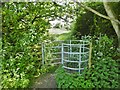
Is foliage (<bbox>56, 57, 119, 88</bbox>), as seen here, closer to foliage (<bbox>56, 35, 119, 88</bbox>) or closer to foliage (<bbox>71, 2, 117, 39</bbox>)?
foliage (<bbox>56, 35, 119, 88</bbox>)

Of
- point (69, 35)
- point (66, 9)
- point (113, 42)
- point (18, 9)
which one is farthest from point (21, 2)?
point (113, 42)

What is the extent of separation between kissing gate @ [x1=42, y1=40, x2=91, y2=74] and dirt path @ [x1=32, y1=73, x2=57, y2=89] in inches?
11.2

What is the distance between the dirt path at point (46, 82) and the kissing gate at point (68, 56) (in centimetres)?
29

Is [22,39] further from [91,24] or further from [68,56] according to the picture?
[91,24]

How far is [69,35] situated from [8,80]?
2.09 meters

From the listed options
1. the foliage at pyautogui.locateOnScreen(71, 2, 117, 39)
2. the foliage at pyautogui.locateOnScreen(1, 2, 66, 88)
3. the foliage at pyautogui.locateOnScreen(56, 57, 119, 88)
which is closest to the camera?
the foliage at pyautogui.locateOnScreen(56, 57, 119, 88)

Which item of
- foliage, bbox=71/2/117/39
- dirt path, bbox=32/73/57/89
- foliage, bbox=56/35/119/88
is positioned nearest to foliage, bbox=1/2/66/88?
dirt path, bbox=32/73/57/89

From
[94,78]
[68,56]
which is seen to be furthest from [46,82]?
[94,78]

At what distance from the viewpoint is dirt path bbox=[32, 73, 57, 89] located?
3.03 meters

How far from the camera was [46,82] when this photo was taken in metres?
3.16

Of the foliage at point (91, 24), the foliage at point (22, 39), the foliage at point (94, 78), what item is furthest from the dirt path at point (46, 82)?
the foliage at point (91, 24)

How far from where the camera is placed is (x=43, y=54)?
3676 millimetres

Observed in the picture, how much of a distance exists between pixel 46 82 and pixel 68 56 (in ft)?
1.84

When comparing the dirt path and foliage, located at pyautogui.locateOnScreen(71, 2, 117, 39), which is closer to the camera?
the dirt path
